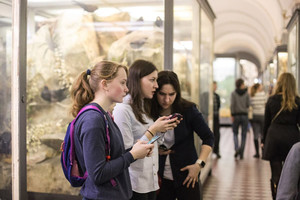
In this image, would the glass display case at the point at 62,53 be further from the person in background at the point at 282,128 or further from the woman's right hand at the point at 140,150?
the woman's right hand at the point at 140,150

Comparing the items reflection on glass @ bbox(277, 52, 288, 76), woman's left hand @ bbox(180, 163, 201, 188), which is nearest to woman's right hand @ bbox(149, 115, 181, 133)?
woman's left hand @ bbox(180, 163, 201, 188)

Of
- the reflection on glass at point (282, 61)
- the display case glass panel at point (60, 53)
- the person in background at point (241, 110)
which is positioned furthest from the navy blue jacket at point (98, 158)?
the reflection on glass at point (282, 61)

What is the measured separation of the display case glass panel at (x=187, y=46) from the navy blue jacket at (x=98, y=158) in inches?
104

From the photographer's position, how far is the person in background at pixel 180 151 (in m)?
3.16

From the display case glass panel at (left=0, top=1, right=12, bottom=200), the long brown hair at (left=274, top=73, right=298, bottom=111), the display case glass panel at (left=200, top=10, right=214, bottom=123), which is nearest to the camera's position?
the display case glass panel at (left=0, top=1, right=12, bottom=200)

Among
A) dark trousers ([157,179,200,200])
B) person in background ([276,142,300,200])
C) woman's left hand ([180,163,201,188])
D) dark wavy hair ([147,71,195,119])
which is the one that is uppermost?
dark wavy hair ([147,71,195,119])

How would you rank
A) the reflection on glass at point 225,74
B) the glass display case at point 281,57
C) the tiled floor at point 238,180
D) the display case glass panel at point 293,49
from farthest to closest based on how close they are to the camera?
1. the reflection on glass at point 225,74
2. the glass display case at point 281,57
3. the display case glass panel at point 293,49
4. the tiled floor at point 238,180

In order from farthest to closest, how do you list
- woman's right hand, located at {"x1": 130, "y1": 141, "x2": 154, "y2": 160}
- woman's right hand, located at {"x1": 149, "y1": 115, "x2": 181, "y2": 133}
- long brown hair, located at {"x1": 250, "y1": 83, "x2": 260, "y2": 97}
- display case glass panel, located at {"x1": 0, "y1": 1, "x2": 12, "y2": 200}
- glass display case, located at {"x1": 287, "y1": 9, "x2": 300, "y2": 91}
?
long brown hair, located at {"x1": 250, "y1": 83, "x2": 260, "y2": 97}
glass display case, located at {"x1": 287, "y1": 9, "x2": 300, "y2": 91}
display case glass panel, located at {"x1": 0, "y1": 1, "x2": 12, "y2": 200}
woman's right hand, located at {"x1": 149, "y1": 115, "x2": 181, "y2": 133}
woman's right hand, located at {"x1": 130, "y1": 141, "x2": 154, "y2": 160}

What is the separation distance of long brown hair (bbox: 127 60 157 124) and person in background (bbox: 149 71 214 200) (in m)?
0.30

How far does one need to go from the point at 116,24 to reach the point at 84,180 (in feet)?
11.0

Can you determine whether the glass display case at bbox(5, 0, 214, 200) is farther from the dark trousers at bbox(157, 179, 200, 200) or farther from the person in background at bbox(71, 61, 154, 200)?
the person in background at bbox(71, 61, 154, 200)

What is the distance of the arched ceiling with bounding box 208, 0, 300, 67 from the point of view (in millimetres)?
12273

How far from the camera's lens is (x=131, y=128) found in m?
2.80

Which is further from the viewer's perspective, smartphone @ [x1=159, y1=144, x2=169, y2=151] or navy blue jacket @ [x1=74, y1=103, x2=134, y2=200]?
smartphone @ [x1=159, y1=144, x2=169, y2=151]
